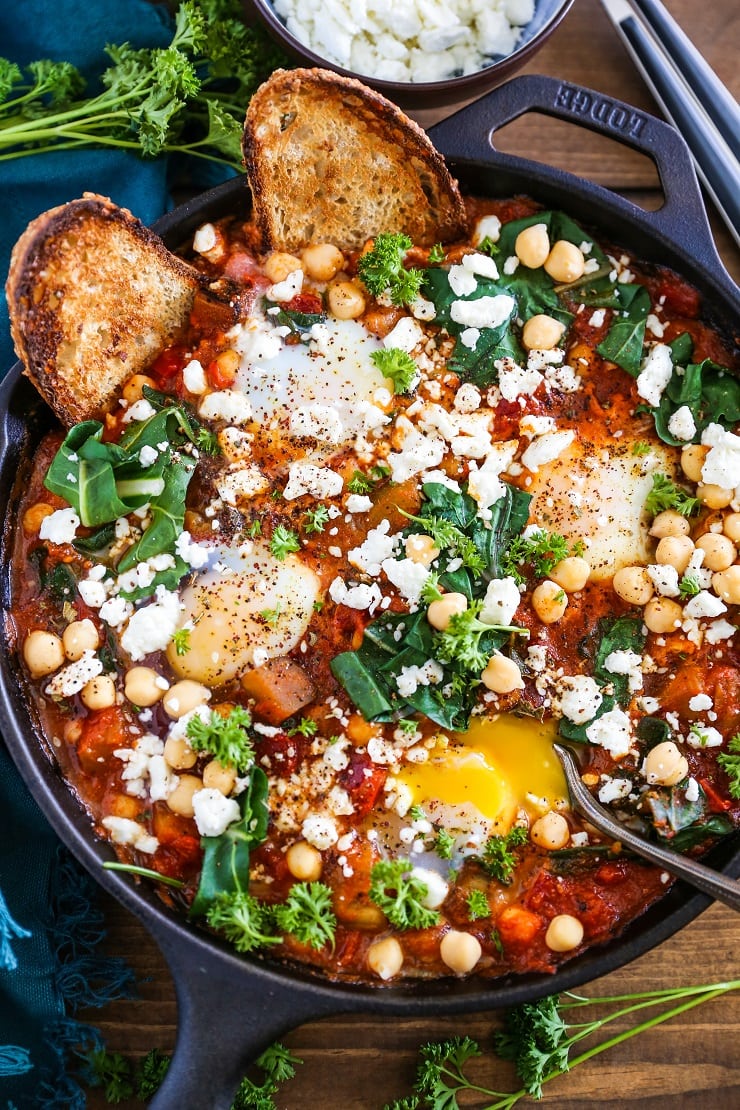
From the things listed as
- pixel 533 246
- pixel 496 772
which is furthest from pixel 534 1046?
pixel 533 246

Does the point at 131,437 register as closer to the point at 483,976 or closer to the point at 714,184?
Answer: the point at 483,976

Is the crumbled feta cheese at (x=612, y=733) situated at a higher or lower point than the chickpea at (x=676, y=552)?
lower

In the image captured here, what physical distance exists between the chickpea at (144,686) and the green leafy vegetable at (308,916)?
2.51 ft

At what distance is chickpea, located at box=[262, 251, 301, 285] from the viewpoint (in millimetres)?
3754

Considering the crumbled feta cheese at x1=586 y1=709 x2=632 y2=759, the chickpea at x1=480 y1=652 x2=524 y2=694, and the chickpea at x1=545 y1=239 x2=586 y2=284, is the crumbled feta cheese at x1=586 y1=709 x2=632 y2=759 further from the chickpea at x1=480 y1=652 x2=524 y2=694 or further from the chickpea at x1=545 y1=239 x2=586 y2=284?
the chickpea at x1=545 y1=239 x2=586 y2=284

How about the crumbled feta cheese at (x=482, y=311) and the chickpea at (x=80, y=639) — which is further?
the crumbled feta cheese at (x=482, y=311)

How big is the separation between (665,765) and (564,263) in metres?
1.77

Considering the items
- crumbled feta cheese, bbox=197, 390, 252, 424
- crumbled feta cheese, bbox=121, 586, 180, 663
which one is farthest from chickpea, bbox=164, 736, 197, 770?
crumbled feta cheese, bbox=197, 390, 252, 424

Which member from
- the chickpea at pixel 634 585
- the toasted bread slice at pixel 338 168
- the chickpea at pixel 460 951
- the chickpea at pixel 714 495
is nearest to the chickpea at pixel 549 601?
the chickpea at pixel 634 585

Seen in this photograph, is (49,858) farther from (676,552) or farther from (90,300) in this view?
(676,552)

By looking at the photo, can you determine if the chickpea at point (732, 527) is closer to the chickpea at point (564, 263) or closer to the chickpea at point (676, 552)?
the chickpea at point (676, 552)

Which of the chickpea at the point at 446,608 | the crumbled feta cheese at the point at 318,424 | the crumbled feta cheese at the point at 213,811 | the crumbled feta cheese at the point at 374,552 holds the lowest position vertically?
the crumbled feta cheese at the point at 213,811

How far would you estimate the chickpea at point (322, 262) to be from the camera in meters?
3.78

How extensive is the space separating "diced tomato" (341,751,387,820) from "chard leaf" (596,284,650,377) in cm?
165
